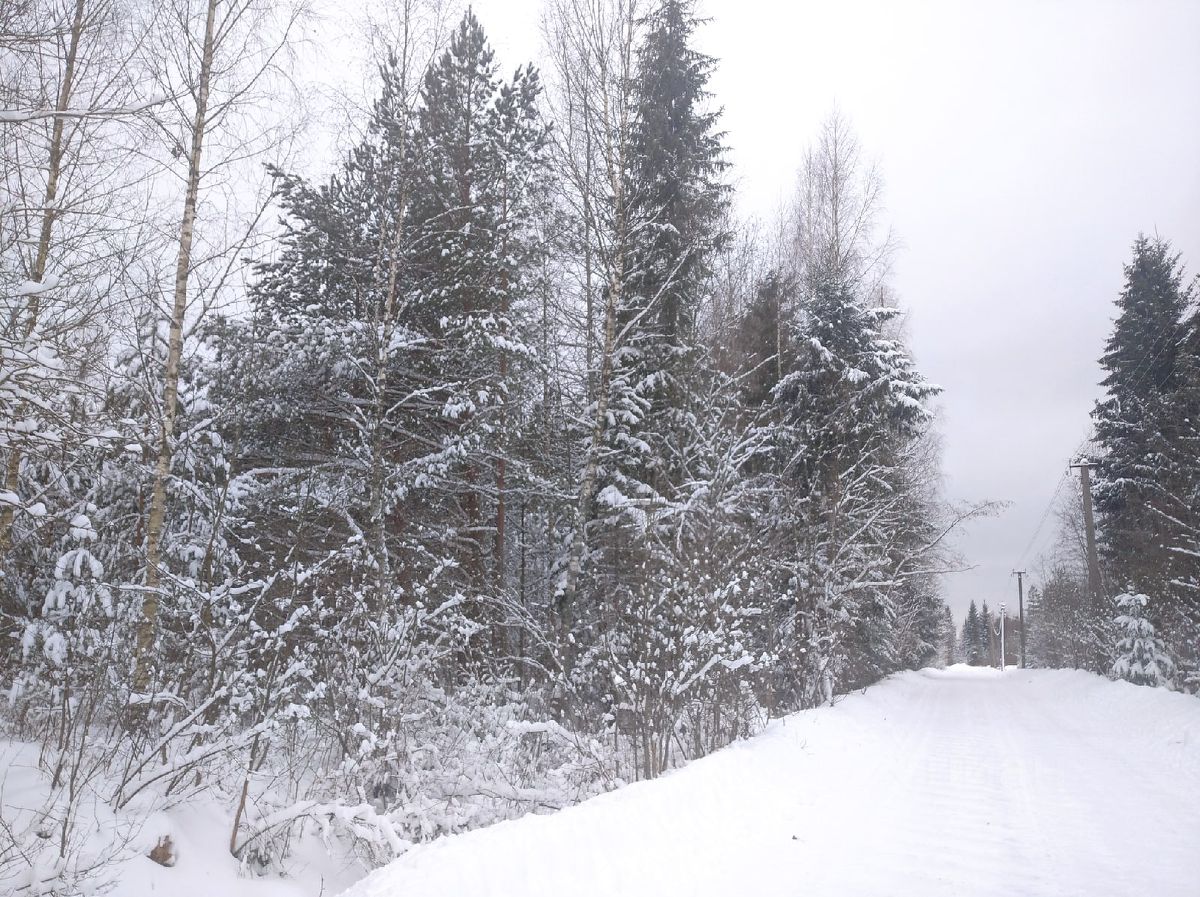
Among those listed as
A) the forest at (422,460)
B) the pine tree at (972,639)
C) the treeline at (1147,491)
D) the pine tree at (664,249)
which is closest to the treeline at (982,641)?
the pine tree at (972,639)

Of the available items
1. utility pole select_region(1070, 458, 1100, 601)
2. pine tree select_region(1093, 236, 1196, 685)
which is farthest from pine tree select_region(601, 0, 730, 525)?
utility pole select_region(1070, 458, 1100, 601)

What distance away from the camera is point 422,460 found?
973cm

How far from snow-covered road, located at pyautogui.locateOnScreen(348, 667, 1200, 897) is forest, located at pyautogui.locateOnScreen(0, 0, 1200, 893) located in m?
1.36

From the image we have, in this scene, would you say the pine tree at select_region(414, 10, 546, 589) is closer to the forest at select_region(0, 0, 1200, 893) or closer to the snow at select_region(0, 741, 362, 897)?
the forest at select_region(0, 0, 1200, 893)

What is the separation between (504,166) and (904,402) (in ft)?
32.7

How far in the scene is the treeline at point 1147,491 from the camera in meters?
14.8

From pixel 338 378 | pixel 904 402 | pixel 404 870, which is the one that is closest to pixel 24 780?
pixel 404 870

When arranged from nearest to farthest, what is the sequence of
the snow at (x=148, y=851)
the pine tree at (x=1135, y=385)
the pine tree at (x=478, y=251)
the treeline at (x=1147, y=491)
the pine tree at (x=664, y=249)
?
the snow at (x=148, y=851) < the pine tree at (x=478, y=251) < the pine tree at (x=664, y=249) < the treeline at (x=1147, y=491) < the pine tree at (x=1135, y=385)

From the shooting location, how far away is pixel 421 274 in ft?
35.1

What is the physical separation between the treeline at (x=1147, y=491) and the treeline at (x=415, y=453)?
4589 millimetres

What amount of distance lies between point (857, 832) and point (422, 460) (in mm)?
6859

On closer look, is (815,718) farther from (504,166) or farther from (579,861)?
(504,166)

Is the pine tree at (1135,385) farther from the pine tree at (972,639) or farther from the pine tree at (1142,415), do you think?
the pine tree at (972,639)

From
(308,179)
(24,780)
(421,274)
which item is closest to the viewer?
(24,780)
